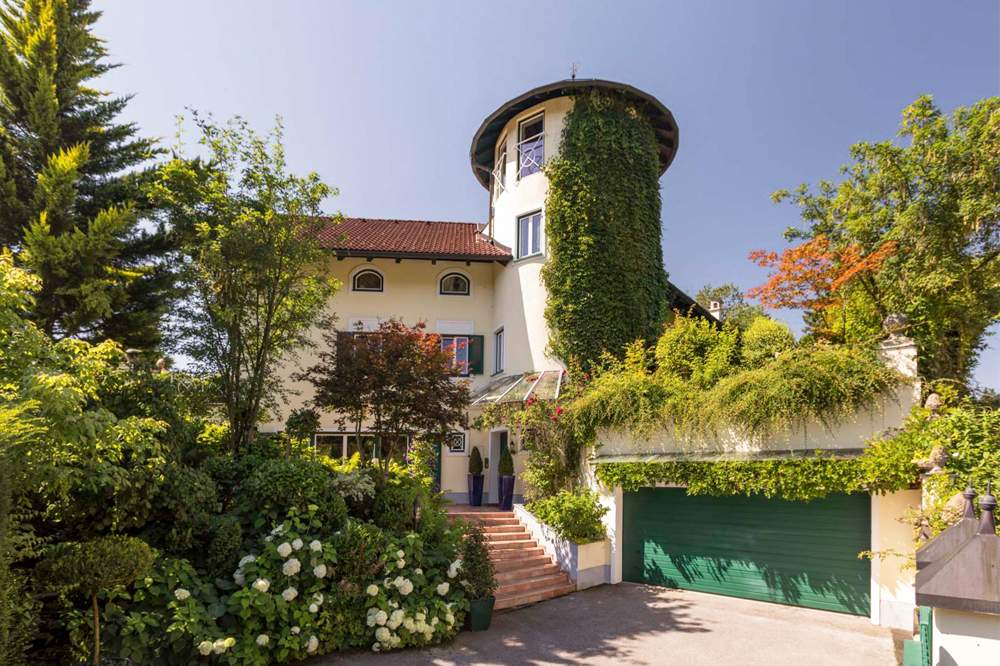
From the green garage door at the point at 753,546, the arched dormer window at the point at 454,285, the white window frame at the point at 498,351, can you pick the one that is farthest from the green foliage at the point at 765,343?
the arched dormer window at the point at 454,285

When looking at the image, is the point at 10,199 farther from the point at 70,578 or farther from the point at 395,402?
the point at 70,578

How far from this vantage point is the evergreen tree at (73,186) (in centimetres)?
1270

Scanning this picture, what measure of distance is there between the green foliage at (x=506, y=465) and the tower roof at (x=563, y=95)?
35.7 ft

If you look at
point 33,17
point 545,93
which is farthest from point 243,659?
point 545,93

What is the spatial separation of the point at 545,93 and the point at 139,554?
1624 centimetres

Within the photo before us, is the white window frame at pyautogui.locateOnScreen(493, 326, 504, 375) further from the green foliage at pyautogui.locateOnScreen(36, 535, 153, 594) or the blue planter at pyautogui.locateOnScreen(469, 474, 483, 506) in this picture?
the green foliage at pyautogui.locateOnScreen(36, 535, 153, 594)

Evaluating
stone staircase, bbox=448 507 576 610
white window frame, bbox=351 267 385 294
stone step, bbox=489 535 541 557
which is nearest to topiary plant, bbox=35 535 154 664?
stone staircase, bbox=448 507 576 610

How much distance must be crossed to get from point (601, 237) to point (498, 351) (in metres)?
5.06

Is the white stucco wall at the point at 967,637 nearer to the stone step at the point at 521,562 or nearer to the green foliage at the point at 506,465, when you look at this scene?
the stone step at the point at 521,562

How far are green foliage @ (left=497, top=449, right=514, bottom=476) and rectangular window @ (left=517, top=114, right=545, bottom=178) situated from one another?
29.3ft

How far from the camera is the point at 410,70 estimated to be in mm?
12188

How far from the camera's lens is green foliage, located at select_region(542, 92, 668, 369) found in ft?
55.1

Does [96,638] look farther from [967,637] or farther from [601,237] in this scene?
[601,237]

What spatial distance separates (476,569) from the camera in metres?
10.1
